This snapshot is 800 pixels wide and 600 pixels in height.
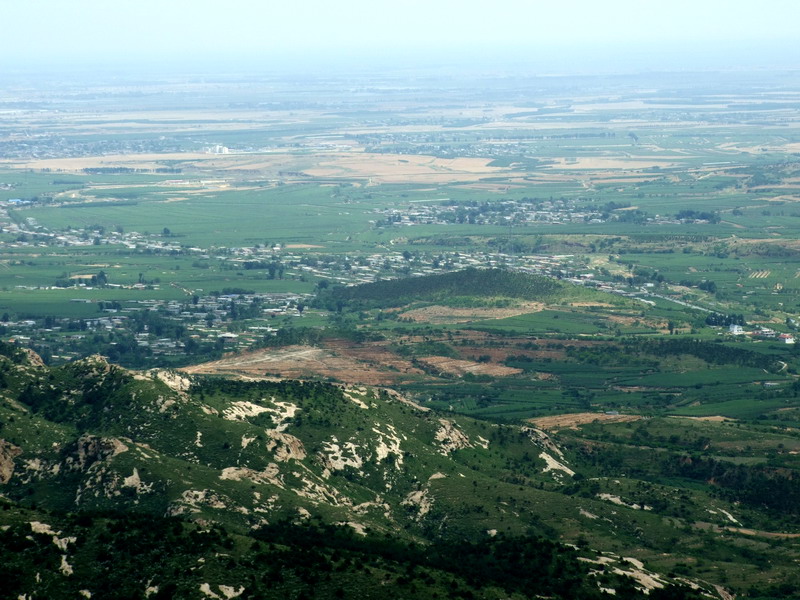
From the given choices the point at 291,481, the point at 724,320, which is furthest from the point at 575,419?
the point at 724,320

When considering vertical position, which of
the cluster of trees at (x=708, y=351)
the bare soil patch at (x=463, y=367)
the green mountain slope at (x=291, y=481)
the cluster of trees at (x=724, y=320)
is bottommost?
the cluster of trees at (x=724, y=320)

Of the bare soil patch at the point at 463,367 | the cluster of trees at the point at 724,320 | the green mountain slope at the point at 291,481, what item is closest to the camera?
the green mountain slope at the point at 291,481

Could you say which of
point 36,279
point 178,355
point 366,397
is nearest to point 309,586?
point 366,397

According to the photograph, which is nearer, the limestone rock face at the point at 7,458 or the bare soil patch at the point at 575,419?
the limestone rock face at the point at 7,458

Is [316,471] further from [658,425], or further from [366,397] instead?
[658,425]

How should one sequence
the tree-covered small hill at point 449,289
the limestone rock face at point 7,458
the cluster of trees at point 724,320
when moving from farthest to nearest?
the tree-covered small hill at point 449,289
the cluster of trees at point 724,320
the limestone rock face at point 7,458

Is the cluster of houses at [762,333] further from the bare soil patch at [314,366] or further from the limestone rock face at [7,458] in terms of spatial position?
the limestone rock face at [7,458]

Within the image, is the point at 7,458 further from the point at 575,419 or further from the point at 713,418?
the point at 713,418

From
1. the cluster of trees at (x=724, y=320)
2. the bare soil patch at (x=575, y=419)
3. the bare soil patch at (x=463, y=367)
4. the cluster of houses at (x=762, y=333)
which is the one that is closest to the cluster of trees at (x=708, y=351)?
the cluster of houses at (x=762, y=333)

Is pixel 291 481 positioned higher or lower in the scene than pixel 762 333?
higher
